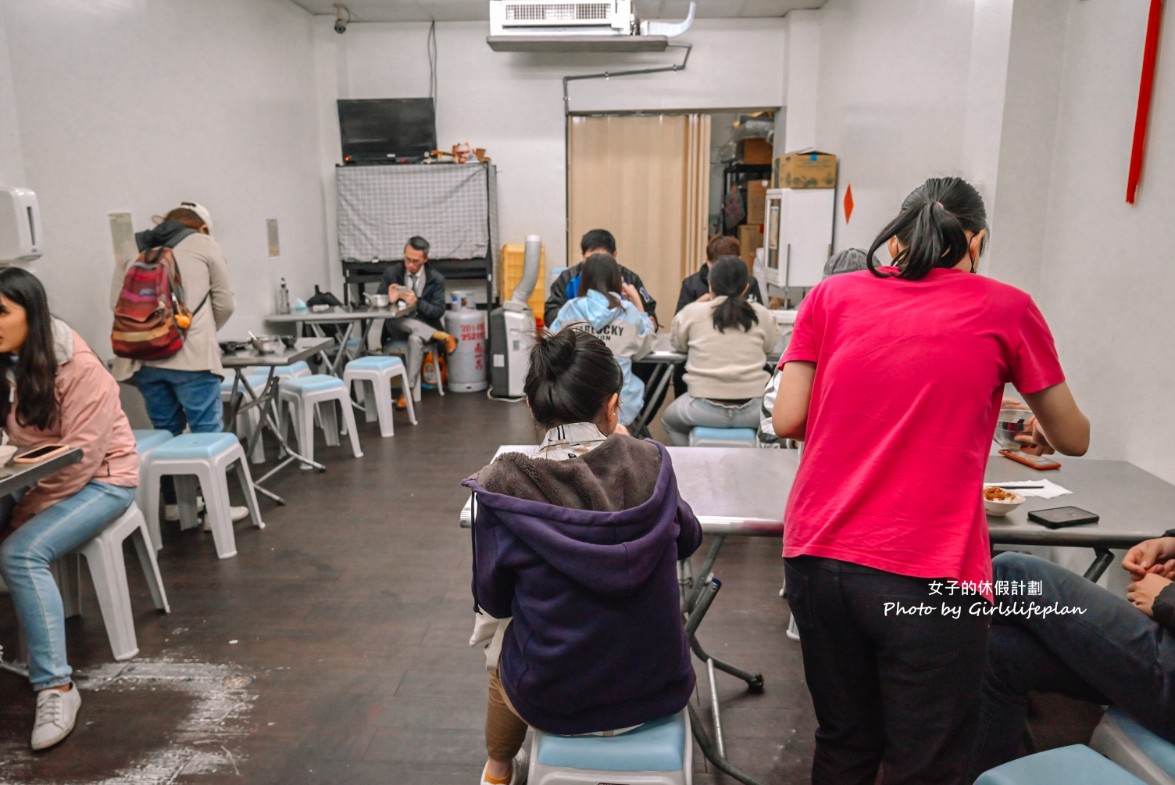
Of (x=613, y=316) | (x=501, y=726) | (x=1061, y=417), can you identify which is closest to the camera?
(x=1061, y=417)

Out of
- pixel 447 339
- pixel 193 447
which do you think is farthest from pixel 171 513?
pixel 447 339

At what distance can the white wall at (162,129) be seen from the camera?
3.73 m

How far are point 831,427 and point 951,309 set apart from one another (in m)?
0.28

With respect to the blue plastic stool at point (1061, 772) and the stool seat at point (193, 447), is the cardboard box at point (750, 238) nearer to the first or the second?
the stool seat at point (193, 447)

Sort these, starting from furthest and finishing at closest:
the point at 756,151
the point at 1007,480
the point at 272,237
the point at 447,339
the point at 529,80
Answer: the point at 756,151 < the point at 529,80 < the point at 447,339 < the point at 272,237 < the point at 1007,480

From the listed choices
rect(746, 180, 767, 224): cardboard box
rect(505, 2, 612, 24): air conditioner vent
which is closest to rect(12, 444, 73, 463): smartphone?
rect(505, 2, 612, 24): air conditioner vent

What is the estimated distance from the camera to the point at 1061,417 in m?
1.46

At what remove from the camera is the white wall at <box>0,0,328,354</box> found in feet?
12.2

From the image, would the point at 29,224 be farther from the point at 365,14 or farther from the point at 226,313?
the point at 365,14

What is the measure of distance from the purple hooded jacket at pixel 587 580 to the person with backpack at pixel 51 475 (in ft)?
5.38

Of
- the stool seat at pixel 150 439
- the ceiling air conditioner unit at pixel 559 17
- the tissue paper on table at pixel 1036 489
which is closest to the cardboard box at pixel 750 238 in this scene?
the ceiling air conditioner unit at pixel 559 17

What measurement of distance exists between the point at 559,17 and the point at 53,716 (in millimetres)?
4818

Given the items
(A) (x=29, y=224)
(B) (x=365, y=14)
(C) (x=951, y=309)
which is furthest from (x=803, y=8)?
(C) (x=951, y=309)

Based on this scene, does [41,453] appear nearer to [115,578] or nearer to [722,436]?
[115,578]
